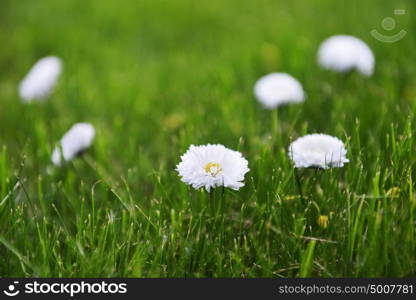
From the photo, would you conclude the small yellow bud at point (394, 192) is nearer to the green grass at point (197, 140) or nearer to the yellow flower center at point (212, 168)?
the green grass at point (197, 140)

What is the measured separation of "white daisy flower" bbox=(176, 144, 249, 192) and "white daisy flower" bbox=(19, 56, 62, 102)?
1.02 m

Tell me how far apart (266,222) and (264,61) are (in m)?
1.19

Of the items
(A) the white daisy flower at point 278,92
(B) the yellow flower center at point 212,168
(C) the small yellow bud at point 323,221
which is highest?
(A) the white daisy flower at point 278,92

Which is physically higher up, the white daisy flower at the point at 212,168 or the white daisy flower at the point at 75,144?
the white daisy flower at the point at 75,144

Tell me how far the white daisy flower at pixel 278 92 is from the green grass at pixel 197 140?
4 cm

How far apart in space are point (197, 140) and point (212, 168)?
43 centimetres

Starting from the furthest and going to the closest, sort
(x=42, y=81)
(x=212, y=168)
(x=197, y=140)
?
(x=42, y=81) < (x=197, y=140) < (x=212, y=168)

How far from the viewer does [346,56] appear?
1.77 meters

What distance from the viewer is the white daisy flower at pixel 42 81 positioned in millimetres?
1867

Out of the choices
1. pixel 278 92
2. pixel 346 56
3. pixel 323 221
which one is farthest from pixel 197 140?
pixel 346 56

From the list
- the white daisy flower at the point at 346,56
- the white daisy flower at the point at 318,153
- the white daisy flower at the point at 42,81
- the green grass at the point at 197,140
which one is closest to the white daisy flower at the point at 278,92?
the green grass at the point at 197,140

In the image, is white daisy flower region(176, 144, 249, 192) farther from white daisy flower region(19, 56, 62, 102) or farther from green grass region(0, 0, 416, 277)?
white daisy flower region(19, 56, 62, 102)

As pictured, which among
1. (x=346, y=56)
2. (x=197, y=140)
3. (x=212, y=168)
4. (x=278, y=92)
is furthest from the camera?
(x=346, y=56)

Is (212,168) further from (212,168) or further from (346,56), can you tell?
(346,56)
